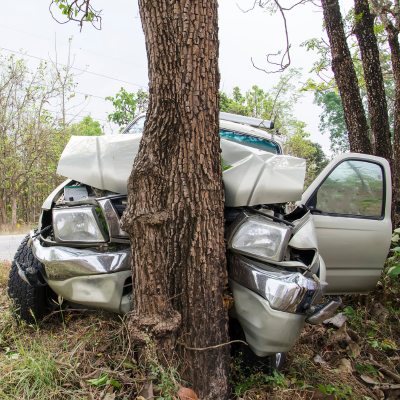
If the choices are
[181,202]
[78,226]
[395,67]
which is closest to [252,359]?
[181,202]

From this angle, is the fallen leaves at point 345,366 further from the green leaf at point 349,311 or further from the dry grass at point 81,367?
the dry grass at point 81,367

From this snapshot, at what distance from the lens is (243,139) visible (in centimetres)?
356

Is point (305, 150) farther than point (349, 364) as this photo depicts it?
Yes

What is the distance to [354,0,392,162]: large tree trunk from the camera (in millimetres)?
4969

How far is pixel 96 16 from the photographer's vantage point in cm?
333

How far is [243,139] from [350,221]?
1.33 m

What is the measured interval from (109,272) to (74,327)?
661mm

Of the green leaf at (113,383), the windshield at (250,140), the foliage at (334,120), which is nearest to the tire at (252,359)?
the green leaf at (113,383)

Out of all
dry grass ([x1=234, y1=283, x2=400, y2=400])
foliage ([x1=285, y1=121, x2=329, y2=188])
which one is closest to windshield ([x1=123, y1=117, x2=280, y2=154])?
dry grass ([x1=234, y1=283, x2=400, y2=400])

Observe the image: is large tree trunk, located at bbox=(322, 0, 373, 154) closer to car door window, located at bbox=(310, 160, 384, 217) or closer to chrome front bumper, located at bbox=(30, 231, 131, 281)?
car door window, located at bbox=(310, 160, 384, 217)

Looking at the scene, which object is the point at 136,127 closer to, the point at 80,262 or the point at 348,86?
the point at 80,262

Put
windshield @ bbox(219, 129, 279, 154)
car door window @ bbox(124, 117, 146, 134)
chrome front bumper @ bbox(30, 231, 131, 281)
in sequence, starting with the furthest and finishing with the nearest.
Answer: car door window @ bbox(124, 117, 146, 134) < windshield @ bbox(219, 129, 279, 154) < chrome front bumper @ bbox(30, 231, 131, 281)

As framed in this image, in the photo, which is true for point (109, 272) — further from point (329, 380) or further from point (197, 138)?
point (329, 380)

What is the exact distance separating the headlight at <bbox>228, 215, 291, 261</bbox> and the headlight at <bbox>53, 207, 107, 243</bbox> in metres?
0.85
